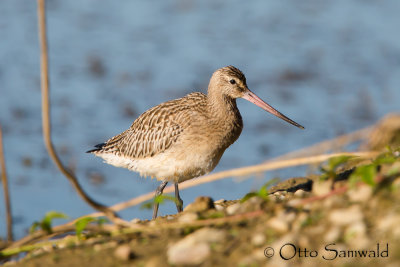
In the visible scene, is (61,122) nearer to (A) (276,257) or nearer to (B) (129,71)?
(B) (129,71)

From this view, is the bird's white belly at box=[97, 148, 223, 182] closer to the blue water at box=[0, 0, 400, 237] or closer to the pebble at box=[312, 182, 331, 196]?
the blue water at box=[0, 0, 400, 237]

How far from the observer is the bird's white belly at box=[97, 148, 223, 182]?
6.12 meters

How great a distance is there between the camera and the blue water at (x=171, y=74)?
28.6 ft

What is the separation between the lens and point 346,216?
354 centimetres

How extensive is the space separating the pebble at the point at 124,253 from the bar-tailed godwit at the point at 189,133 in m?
2.41

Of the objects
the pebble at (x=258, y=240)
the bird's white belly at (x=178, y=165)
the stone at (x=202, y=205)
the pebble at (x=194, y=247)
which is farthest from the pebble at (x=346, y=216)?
the bird's white belly at (x=178, y=165)

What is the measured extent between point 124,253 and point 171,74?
8.21 m

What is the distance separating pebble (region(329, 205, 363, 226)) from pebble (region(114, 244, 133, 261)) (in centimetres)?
110

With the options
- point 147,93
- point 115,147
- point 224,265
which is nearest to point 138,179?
point 115,147

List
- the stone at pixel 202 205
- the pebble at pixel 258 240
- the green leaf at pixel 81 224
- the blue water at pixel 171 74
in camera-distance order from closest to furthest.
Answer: the pebble at pixel 258 240 < the green leaf at pixel 81 224 < the stone at pixel 202 205 < the blue water at pixel 171 74

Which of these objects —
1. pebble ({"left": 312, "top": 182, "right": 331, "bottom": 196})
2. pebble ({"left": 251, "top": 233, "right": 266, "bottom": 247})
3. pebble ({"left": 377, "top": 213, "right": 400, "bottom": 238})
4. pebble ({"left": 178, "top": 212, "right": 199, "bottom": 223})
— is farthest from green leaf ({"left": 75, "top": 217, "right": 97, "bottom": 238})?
pebble ({"left": 377, "top": 213, "right": 400, "bottom": 238})

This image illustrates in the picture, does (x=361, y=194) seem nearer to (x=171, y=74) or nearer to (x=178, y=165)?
(x=178, y=165)

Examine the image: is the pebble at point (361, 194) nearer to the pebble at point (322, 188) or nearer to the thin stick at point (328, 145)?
the pebble at point (322, 188)

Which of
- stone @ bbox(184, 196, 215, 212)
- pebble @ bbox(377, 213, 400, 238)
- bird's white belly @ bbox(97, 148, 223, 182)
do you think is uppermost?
bird's white belly @ bbox(97, 148, 223, 182)
